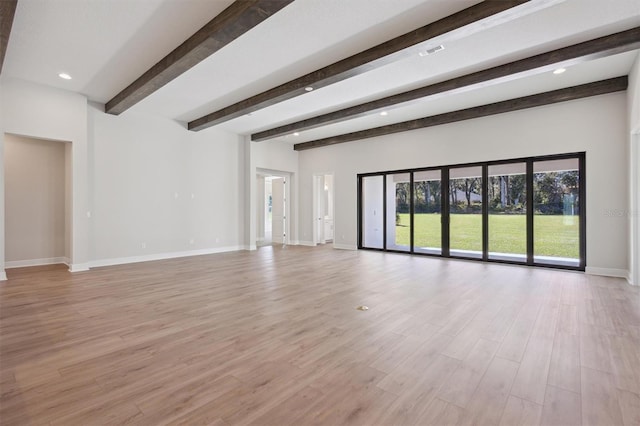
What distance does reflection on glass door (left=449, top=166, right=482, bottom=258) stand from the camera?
7.05 metres

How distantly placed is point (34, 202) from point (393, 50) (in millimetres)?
7776

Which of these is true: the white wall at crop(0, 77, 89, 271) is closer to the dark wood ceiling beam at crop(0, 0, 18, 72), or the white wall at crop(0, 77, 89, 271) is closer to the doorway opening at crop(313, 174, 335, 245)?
Answer: the dark wood ceiling beam at crop(0, 0, 18, 72)

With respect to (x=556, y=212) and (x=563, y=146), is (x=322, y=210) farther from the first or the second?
Result: (x=563, y=146)

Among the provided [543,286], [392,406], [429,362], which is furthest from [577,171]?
[392,406]

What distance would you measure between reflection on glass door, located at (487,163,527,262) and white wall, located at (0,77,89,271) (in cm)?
854

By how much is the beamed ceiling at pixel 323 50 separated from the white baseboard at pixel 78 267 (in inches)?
125

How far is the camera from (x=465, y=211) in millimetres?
7184

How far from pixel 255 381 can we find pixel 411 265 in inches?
197

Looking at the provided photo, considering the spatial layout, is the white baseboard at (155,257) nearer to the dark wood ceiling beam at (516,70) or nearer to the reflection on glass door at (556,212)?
the dark wood ceiling beam at (516,70)

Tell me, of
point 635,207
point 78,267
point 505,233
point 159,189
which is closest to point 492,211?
point 505,233

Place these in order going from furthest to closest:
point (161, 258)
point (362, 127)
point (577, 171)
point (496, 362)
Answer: point (362, 127) → point (161, 258) → point (577, 171) → point (496, 362)

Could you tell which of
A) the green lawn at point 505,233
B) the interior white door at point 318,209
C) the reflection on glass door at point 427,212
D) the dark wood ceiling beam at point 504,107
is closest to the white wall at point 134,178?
the interior white door at point 318,209

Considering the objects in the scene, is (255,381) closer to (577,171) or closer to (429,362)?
(429,362)

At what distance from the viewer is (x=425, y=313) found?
3500 mm
